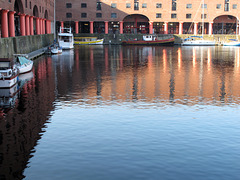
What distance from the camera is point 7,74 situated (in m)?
27.3

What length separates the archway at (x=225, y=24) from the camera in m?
117

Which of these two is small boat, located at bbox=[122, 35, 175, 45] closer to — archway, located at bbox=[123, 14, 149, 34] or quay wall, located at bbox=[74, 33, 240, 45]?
quay wall, located at bbox=[74, 33, 240, 45]

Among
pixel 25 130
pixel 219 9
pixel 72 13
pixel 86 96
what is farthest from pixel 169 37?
pixel 25 130

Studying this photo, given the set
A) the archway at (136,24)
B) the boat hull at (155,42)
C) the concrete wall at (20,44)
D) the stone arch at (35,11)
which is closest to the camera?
the concrete wall at (20,44)

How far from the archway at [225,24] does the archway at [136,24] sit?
2134cm

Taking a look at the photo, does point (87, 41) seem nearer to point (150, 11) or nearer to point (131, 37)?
point (131, 37)

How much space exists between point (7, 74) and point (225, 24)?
101188mm

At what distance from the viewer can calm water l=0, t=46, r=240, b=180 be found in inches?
476

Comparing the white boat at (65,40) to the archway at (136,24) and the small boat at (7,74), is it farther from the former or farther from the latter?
the small boat at (7,74)

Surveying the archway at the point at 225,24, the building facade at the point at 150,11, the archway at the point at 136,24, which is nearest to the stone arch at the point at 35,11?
the building facade at the point at 150,11

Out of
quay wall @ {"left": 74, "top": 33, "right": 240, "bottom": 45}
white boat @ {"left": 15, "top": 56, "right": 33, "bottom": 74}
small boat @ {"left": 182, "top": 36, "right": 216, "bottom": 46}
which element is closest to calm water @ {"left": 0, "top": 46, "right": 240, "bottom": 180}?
white boat @ {"left": 15, "top": 56, "right": 33, "bottom": 74}

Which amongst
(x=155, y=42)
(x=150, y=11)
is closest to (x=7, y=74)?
(x=155, y=42)

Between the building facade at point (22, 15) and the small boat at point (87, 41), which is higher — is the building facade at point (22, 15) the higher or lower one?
the higher one

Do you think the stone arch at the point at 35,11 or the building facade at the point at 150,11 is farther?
the building facade at the point at 150,11
